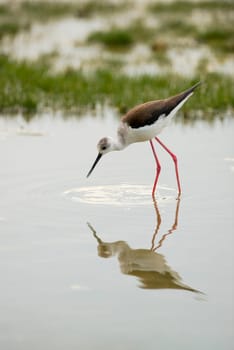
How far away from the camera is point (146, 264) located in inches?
202

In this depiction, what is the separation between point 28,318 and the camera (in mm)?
4164

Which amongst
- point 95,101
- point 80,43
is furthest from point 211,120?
point 80,43

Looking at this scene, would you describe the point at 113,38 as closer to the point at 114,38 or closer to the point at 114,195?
the point at 114,38

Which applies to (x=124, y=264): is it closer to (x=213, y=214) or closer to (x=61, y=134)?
(x=213, y=214)

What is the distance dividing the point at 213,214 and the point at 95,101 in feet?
16.6

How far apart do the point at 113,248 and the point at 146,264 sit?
34cm

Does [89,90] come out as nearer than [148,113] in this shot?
No

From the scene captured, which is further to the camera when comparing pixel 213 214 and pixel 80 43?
pixel 80 43

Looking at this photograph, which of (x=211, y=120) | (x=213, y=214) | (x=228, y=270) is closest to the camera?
(x=228, y=270)

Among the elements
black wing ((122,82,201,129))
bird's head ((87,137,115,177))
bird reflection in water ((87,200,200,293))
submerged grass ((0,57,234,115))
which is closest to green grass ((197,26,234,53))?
submerged grass ((0,57,234,115))

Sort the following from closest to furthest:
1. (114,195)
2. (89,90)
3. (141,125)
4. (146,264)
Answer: (146,264) → (114,195) → (141,125) → (89,90)

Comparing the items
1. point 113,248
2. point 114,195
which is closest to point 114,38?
point 114,195

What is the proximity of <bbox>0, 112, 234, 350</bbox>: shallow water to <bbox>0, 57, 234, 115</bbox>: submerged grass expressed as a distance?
187cm

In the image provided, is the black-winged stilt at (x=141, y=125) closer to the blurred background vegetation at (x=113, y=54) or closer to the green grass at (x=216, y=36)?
the blurred background vegetation at (x=113, y=54)
